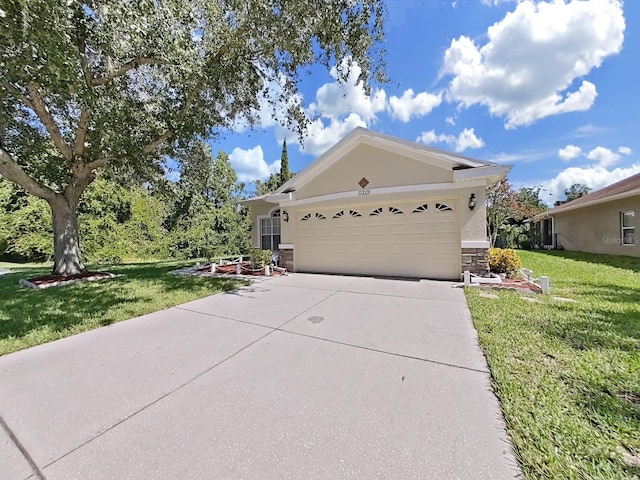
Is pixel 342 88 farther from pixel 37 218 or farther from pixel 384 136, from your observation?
pixel 37 218

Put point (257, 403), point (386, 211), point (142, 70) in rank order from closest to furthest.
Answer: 1. point (257, 403)
2. point (142, 70)
3. point (386, 211)

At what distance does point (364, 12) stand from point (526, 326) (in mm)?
7782

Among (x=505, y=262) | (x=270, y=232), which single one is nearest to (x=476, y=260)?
(x=505, y=262)

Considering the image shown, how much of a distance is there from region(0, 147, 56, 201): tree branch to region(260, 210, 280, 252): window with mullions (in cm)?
795

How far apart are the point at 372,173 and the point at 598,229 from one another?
14.3 meters

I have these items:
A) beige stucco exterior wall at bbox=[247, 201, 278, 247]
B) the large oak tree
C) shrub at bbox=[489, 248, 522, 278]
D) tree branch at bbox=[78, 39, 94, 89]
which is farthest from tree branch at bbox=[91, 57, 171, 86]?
shrub at bbox=[489, 248, 522, 278]

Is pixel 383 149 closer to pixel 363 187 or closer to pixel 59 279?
pixel 363 187

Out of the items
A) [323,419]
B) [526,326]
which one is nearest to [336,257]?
[526,326]

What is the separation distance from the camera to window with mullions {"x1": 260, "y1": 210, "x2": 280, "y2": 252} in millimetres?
13727

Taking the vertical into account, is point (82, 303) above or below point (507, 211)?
below

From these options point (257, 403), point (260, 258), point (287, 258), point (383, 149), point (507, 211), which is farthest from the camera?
point (507, 211)

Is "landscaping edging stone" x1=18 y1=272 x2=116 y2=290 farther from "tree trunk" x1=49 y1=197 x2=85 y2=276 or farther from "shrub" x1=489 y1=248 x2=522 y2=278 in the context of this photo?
"shrub" x1=489 y1=248 x2=522 y2=278

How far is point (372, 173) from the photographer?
9.15 m

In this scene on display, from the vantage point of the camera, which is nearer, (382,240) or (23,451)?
(23,451)
